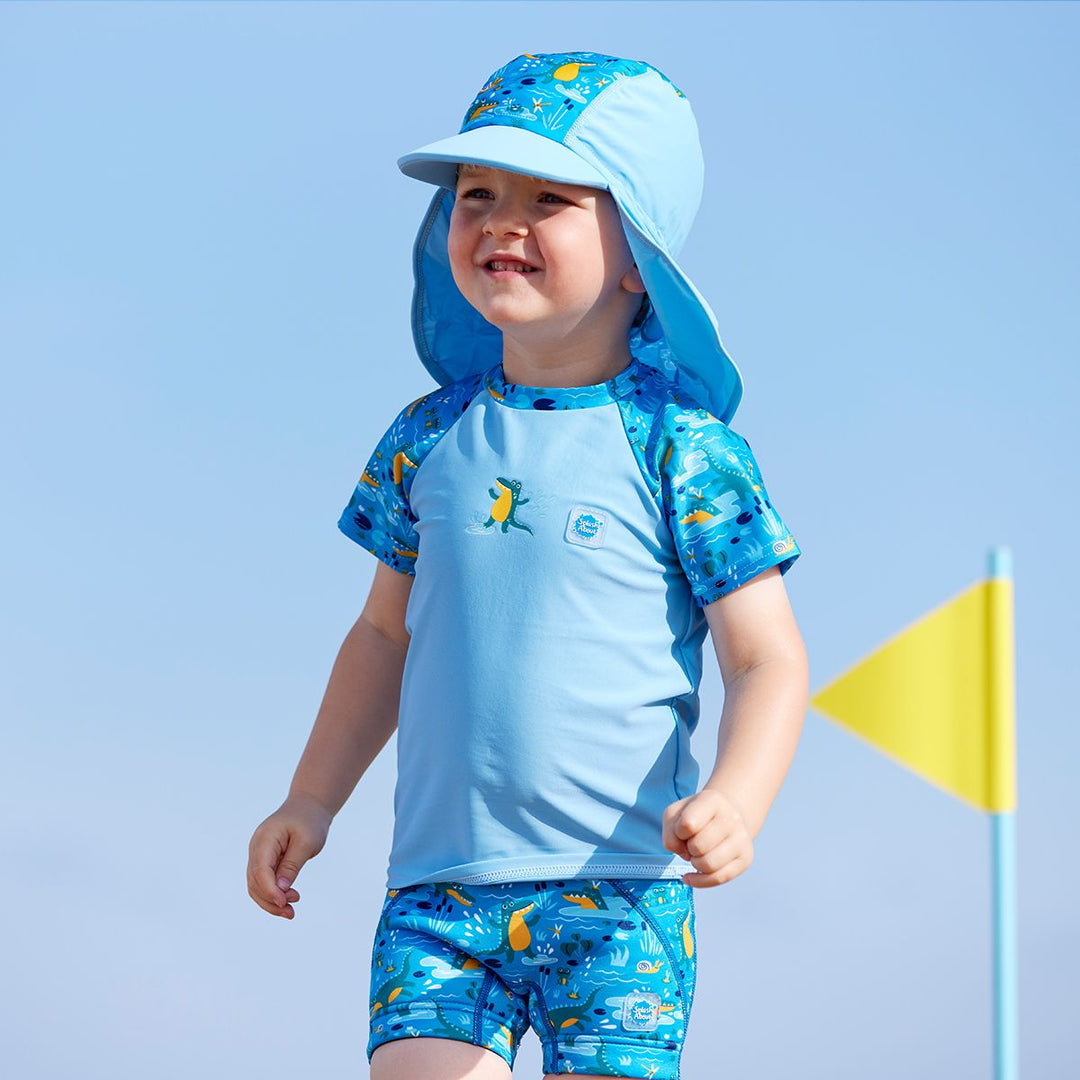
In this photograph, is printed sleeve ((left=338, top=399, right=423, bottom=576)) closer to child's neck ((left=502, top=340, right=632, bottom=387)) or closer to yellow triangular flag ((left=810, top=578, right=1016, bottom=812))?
child's neck ((left=502, top=340, right=632, bottom=387))

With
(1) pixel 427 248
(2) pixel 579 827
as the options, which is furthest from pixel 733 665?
(1) pixel 427 248

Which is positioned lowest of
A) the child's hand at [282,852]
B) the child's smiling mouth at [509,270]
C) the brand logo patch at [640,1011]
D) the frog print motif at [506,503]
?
the brand logo patch at [640,1011]

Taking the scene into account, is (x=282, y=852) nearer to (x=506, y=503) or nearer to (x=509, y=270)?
(x=506, y=503)

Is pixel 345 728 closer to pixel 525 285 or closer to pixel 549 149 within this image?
pixel 525 285

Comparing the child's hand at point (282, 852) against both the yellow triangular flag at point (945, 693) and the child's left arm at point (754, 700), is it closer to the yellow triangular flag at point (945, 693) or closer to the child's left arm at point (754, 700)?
the child's left arm at point (754, 700)

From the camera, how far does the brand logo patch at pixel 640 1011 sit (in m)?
2.19

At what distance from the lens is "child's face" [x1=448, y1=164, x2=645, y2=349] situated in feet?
7.87

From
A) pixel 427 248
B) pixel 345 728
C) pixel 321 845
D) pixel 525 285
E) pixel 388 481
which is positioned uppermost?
pixel 427 248

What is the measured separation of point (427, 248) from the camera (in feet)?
8.98

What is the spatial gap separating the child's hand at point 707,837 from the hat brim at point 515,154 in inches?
33.1

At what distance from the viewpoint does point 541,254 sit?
7.88 ft

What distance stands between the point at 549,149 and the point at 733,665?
73cm

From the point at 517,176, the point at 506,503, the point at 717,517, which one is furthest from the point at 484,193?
the point at 717,517

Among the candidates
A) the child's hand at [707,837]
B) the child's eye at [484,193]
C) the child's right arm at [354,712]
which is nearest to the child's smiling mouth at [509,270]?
the child's eye at [484,193]
